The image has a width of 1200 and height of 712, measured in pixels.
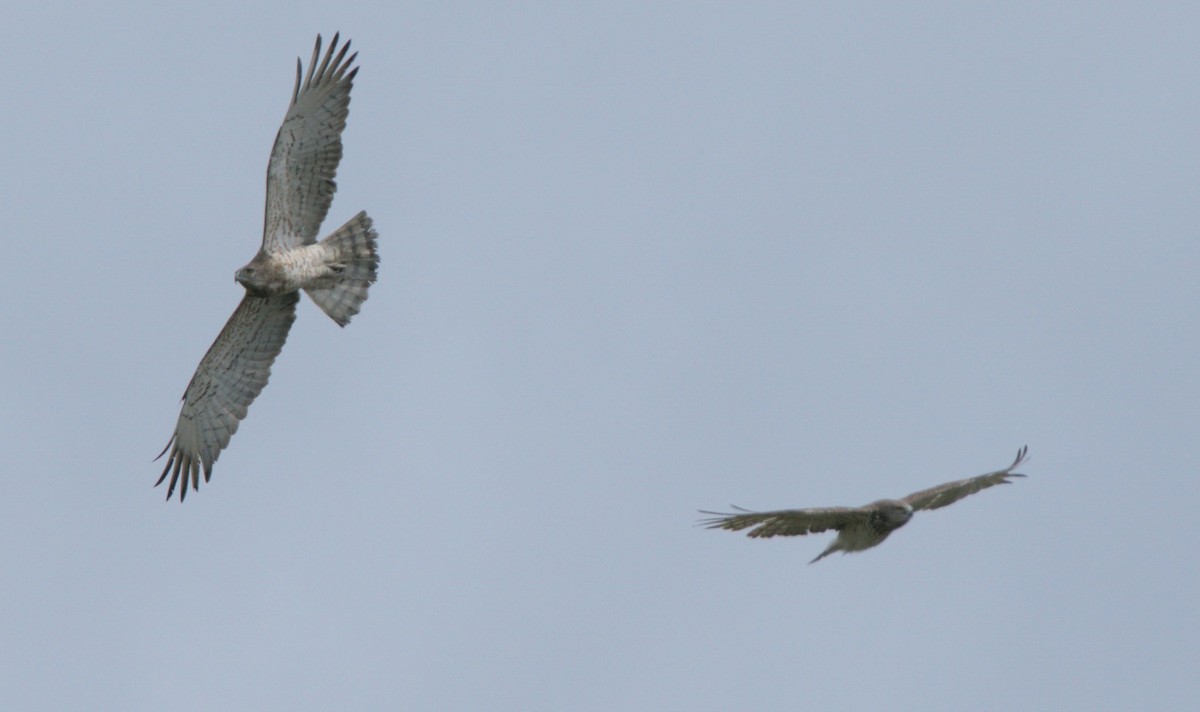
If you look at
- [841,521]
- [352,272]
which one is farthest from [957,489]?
[352,272]

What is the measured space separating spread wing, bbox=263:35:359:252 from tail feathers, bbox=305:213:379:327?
0.38 metres

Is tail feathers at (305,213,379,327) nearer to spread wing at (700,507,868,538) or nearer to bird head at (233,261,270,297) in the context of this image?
bird head at (233,261,270,297)

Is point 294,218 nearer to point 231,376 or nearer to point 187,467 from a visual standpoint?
point 231,376

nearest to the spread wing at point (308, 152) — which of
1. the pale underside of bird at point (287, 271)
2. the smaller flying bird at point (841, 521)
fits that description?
the pale underside of bird at point (287, 271)

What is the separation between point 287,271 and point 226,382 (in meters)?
1.62

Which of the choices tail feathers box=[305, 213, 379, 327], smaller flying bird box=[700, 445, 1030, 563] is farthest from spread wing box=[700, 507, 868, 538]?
tail feathers box=[305, 213, 379, 327]

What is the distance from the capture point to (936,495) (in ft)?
44.6

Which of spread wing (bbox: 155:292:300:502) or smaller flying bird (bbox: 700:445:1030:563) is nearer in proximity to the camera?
smaller flying bird (bbox: 700:445:1030:563)

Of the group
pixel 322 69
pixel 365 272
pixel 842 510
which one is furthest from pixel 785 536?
pixel 322 69

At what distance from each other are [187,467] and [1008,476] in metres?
8.21

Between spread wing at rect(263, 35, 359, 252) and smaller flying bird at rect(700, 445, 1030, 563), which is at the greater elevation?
spread wing at rect(263, 35, 359, 252)

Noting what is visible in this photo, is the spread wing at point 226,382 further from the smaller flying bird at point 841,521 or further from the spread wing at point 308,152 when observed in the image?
the smaller flying bird at point 841,521

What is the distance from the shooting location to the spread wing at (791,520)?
1245cm

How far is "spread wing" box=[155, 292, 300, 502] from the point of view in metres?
16.1
